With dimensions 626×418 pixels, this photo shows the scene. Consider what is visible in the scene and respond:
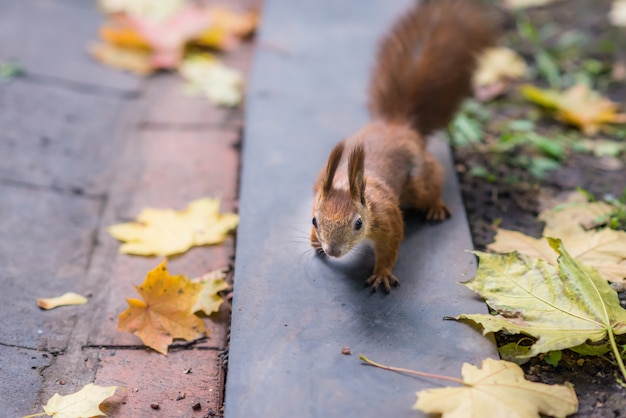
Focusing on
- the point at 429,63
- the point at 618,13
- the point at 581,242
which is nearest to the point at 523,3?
the point at 618,13

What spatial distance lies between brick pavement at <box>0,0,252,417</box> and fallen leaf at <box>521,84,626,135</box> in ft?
4.15

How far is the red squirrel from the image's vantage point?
189 centimetres

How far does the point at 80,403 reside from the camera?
1.62 metres

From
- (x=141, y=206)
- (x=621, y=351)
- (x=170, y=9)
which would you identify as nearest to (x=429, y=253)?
(x=621, y=351)

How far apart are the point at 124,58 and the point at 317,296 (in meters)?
1.94

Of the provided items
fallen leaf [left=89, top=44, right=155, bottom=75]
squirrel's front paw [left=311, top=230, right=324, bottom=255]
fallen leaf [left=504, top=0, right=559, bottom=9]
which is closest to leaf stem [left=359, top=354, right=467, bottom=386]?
squirrel's front paw [left=311, top=230, right=324, bottom=255]

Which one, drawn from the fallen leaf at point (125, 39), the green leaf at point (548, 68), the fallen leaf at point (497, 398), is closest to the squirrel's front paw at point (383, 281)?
the fallen leaf at point (497, 398)

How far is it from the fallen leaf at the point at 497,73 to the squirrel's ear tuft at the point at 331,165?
1.46 metres

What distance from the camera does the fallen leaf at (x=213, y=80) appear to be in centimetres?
314

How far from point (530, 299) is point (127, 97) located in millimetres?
2062

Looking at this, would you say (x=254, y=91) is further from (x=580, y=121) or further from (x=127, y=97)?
(x=580, y=121)

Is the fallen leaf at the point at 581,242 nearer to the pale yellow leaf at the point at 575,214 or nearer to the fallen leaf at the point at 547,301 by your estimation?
the pale yellow leaf at the point at 575,214

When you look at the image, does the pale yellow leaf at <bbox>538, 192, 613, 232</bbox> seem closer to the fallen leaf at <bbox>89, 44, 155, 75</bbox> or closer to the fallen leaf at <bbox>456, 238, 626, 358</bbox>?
the fallen leaf at <bbox>456, 238, 626, 358</bbox>

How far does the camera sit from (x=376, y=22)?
3.36m
